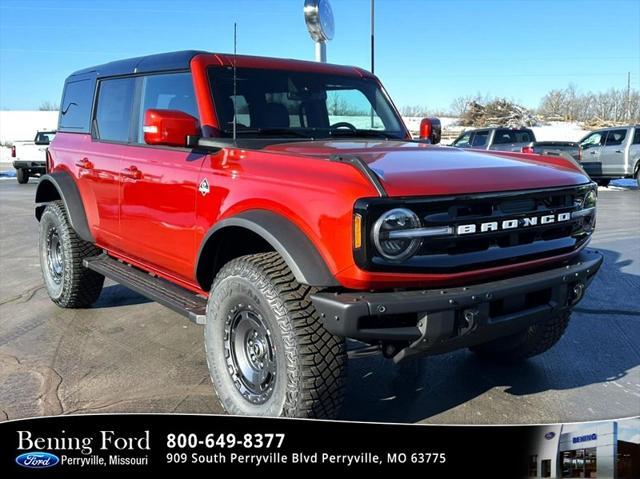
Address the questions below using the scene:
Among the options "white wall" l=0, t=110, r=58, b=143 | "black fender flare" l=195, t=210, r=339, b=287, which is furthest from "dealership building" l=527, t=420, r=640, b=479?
"white wall" l=0, t=110, r=58, b=143

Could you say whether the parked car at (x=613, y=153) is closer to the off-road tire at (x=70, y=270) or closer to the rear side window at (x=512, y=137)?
the rear side window at (x=512, y=137)

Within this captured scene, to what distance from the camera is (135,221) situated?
4281 millimetres

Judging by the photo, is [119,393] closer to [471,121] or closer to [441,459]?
[441,459]

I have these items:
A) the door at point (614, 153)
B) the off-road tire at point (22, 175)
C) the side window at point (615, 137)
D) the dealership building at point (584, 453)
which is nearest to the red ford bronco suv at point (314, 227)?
the dealership building at point (584, 453)

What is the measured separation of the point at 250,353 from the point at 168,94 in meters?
1.96

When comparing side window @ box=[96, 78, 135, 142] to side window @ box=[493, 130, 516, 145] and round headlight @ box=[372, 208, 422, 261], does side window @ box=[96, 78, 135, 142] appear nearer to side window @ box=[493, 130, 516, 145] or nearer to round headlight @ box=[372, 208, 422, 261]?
round headlight @ box=[372, 208, 422, 261]

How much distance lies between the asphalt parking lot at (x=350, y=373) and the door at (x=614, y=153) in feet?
42.7

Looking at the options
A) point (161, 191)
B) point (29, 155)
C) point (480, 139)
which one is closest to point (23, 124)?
point (29, 155)

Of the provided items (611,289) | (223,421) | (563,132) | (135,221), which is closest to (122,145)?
(135,221)

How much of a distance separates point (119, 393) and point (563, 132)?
3355 centimetres

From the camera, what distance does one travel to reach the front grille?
8.80ft

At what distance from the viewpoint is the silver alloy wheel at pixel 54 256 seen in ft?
18.5

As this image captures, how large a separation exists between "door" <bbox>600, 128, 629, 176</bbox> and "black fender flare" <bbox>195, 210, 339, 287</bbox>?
54.7 feet

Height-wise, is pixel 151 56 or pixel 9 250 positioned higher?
pixel 151 56
